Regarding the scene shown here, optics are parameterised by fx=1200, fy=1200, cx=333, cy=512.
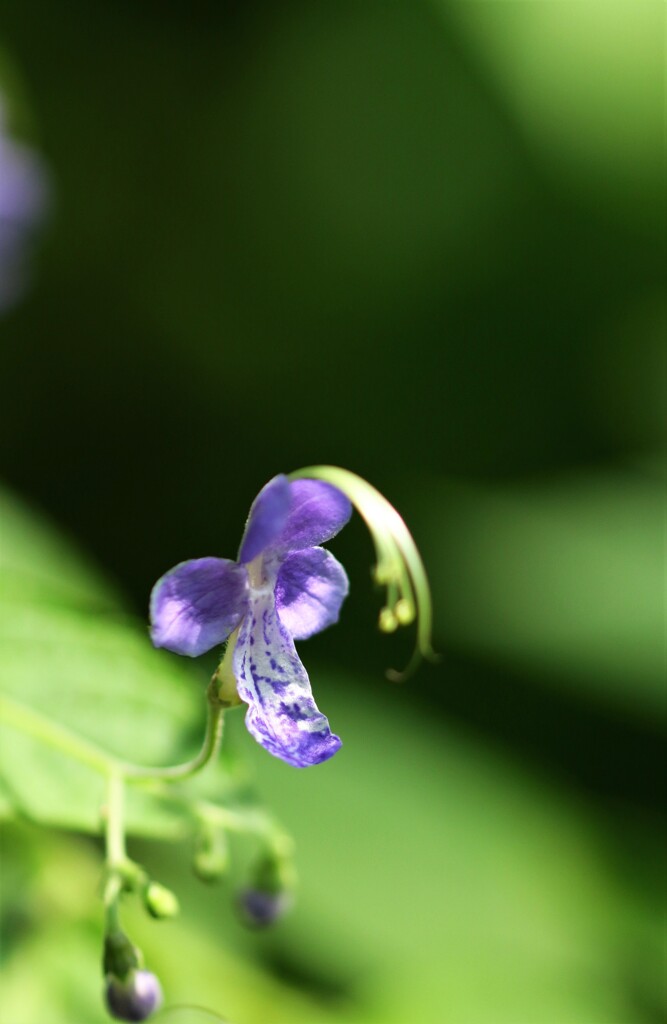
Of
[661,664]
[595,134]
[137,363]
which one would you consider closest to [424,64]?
[595,134]

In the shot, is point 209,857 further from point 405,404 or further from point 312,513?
point 405,404

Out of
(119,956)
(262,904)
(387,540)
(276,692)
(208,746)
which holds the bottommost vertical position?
(262,904)

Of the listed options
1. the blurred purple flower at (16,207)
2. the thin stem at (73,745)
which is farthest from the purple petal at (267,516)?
the blurred purple flower at (16,207)

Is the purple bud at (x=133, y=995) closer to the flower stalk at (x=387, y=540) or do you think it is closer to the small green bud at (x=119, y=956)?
the small green bud at (x=119, y=956)

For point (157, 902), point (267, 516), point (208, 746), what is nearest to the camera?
point (267, 516)

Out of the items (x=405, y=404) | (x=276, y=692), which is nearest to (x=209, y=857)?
(x=276, y=692)

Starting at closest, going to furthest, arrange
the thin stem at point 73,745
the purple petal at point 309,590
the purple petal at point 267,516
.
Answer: the purple petal at point 267,516
the purple petal at point 309,590
the thin stem at point 73,745

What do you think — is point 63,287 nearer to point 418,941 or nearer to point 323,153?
point 323,153
